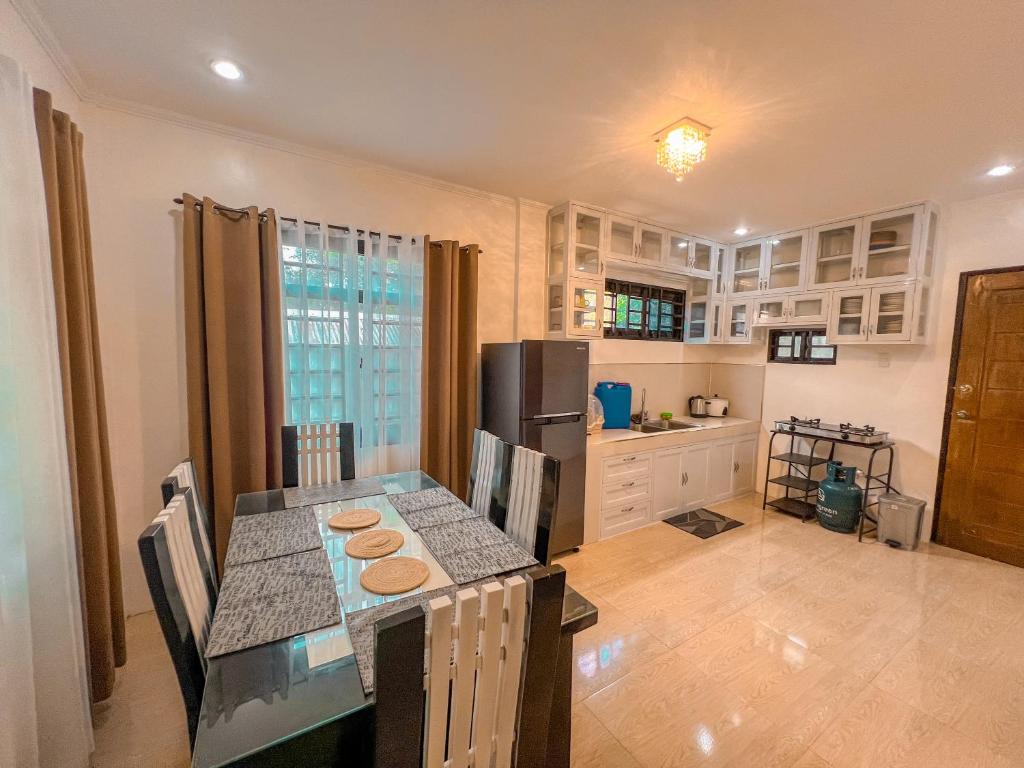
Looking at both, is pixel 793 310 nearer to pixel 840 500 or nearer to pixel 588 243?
pixel 840 500

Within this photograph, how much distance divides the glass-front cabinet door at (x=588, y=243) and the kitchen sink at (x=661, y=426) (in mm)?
1494

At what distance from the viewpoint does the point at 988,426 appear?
9.41 feet

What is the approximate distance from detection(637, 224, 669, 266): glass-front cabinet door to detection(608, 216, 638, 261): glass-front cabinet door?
0.29 ft

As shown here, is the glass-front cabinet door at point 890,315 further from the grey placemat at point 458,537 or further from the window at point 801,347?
the grey placemat at point 458,537

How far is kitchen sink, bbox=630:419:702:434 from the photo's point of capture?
146 inches

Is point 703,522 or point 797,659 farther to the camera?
point 703,522

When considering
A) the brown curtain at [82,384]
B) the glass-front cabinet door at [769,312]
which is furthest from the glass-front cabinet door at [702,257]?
the brown curtain at [82,384]

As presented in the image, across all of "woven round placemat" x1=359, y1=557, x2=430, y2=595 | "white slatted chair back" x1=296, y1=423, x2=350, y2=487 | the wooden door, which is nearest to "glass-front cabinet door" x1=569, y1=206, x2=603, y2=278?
"white slatted chair back" x1=296, y1=423, x2=350, y2=487

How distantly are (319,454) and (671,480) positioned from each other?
2818 millimetres

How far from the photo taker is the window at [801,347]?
3.74 m

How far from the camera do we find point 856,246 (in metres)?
3.20

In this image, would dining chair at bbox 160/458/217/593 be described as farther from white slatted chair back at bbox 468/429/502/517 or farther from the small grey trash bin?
the small grey trash bin

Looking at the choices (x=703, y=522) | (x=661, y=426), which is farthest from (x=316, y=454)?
(x=703, y=522)

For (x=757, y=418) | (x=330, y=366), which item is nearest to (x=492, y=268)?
(x=330, y=366)
